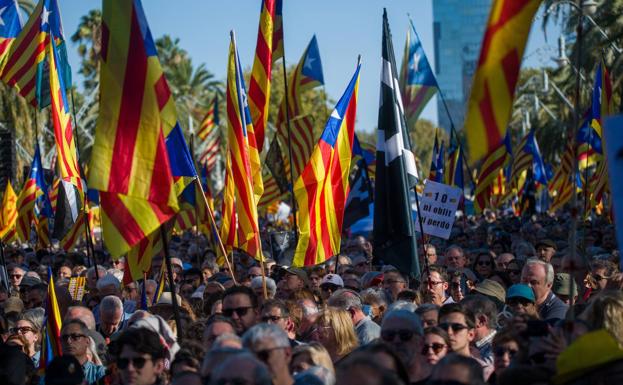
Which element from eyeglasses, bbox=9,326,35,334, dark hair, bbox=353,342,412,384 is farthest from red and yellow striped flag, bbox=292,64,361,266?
dark hair, bbox=353,342,412,384

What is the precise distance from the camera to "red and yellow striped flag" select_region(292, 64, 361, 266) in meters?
10.8

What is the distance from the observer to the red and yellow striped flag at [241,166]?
33.1 ft

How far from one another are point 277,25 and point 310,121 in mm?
3515

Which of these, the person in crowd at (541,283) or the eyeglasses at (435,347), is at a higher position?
the person in crowd at (541,283)

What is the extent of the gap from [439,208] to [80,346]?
6.28m

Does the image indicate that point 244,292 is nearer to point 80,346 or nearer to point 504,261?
point 80,346

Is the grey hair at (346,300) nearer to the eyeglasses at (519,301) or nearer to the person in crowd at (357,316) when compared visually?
the person in crowd at (357,316)

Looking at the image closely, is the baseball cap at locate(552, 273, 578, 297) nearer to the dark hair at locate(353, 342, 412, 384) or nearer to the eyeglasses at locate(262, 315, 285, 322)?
the eyeglasses at locate(262, 315, 285, 322)

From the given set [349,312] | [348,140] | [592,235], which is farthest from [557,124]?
[349,312]

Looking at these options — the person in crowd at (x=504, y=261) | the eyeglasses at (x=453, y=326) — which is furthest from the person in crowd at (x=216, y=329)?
the person in crowd at (x=504, y=261)

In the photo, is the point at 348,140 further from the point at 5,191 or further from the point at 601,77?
the point at 5,191

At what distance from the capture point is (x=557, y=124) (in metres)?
48.5

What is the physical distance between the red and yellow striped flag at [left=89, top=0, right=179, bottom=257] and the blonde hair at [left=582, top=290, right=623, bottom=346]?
2582 mm

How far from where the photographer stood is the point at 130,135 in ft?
24.3
